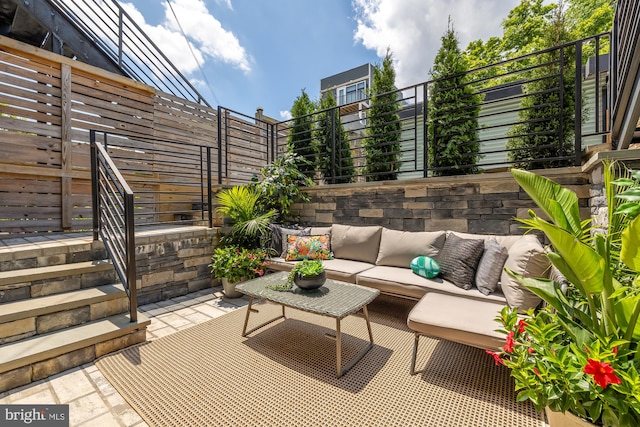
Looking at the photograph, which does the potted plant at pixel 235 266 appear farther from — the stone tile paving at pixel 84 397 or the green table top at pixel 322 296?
the stone tile paving at pixel 84 397

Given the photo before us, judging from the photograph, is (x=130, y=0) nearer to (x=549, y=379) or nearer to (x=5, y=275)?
(x=5, y=275)

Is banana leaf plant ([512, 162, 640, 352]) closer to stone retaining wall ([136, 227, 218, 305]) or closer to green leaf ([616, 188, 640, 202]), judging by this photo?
green leaf ([616, 188, 640, 202])

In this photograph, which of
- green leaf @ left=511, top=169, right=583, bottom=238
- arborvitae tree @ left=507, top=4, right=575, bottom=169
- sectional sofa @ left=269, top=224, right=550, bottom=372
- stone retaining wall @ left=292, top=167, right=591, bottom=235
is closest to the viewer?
green leaf @ left=511, top=169, right=583, bottom=238

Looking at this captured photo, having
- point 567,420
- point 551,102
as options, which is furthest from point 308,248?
point 551,102

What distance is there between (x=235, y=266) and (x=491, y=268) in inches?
112

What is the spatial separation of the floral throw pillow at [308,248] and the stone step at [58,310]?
186 centimetres

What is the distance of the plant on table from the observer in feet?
12.0

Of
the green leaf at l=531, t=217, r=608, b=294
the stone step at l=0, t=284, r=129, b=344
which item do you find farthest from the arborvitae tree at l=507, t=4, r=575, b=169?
the stone step at l=0, t=284, r=129, b=344

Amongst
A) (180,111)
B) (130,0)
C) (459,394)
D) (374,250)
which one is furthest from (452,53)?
(130,0)

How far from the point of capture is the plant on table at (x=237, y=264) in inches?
144

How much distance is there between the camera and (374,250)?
3.60 m

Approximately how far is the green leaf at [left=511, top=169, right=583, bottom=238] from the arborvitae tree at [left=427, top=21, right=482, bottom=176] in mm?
2372

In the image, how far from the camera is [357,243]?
3.69m

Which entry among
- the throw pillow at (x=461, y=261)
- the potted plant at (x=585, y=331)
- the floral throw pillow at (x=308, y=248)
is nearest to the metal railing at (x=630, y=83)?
the potted plant at (x=585, y=331)
